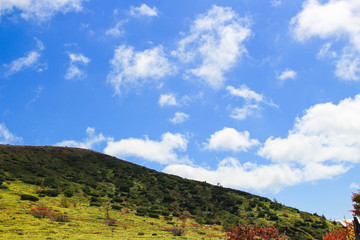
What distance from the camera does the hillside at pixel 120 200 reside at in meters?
27.0

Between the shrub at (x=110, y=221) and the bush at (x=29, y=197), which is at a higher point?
the bush at (x=29, y=197)

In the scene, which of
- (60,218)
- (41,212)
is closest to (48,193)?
(41,212)

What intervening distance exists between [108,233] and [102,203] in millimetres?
13441

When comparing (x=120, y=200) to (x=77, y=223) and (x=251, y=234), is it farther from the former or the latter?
(x=251, y=234)

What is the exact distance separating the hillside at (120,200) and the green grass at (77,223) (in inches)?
3.0

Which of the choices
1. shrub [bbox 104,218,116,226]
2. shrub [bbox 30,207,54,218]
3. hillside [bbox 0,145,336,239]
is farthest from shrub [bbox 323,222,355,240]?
shrub [bbox 30,207,54,218]

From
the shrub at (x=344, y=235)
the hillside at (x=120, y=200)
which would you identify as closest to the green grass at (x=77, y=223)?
the hillside at (x=120, y=200)

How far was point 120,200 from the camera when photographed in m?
38.3

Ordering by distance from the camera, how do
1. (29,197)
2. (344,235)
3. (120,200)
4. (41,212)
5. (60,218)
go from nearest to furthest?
(344,235)
(60,218)
(41,212)
(29,197)
(120,200)

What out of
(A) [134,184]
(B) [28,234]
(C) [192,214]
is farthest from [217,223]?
(B) [28,234]

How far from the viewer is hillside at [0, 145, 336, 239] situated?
2702cm

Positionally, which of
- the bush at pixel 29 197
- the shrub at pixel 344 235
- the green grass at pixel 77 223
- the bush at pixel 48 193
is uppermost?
Result: the shrub at pixel 344 235

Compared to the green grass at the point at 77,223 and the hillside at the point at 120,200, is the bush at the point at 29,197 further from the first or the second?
the hillside at the point at 120,200

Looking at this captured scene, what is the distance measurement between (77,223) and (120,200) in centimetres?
1487
